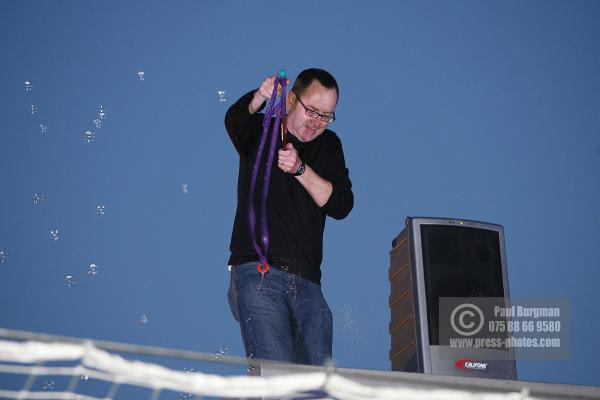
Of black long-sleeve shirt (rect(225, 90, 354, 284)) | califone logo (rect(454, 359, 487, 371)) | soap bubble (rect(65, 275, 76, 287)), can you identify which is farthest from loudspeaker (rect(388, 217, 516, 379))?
soap bubble (rect(65, 275, 76, 287))

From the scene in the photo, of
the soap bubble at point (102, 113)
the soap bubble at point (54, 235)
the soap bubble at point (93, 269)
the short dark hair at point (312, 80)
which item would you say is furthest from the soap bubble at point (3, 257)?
the short dark hair at point (312, 80)

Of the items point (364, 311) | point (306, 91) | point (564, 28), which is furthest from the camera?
point (564, 28)

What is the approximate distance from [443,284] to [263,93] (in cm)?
83

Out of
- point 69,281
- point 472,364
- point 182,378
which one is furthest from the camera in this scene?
point 69,281

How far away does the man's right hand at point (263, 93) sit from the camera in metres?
1.61

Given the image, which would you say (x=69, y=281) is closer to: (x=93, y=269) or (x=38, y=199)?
(x=93, y=269)

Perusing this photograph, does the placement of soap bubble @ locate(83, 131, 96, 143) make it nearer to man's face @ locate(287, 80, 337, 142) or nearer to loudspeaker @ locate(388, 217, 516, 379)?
loudspeaker @ locate(388, 217, 516, 379)

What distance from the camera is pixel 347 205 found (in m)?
1.70

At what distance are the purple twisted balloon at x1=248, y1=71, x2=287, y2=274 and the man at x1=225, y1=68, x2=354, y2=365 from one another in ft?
0.05

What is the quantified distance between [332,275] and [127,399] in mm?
915

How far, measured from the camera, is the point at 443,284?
211 centimetres

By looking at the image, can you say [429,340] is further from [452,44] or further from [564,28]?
[564,28]

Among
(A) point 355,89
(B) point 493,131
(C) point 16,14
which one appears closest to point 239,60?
(A) point 355,89

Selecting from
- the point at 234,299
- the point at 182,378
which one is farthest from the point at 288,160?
the point at 182,378
